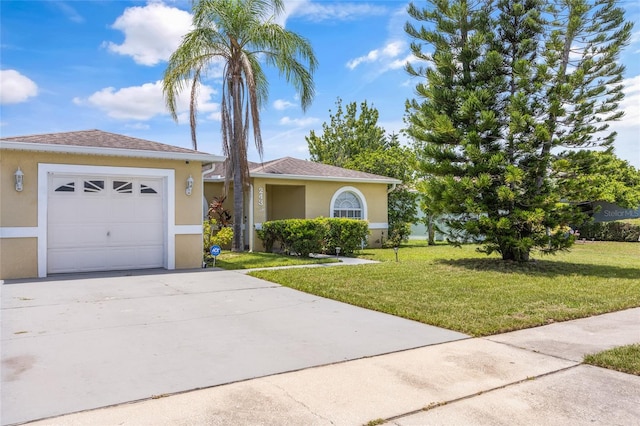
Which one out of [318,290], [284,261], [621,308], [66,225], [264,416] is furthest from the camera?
[284,261]

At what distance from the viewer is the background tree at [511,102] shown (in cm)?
1116

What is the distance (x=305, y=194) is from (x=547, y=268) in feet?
29.6

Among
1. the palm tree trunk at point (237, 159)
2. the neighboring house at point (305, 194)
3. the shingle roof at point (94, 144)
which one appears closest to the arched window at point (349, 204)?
the neighboring house at point (305, 194)

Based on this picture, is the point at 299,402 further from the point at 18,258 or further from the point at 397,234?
the point at 397,234

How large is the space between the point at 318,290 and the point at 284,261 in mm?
4452

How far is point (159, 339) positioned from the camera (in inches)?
205

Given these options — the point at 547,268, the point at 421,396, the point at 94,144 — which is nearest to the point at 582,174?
the point at 547,268

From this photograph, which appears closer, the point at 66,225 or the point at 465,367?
the point at 465,367

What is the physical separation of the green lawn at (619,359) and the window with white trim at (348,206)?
1363 cm

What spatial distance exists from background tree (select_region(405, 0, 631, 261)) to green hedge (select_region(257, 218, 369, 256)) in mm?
3685

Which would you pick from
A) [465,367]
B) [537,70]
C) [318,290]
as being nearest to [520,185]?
[537,70]

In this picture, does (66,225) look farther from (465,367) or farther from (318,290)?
(465,367)

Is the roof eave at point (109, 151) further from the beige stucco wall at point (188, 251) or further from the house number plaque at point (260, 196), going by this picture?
the house number plaque at point (260, 196)

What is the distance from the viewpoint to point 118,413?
329 centimetres
